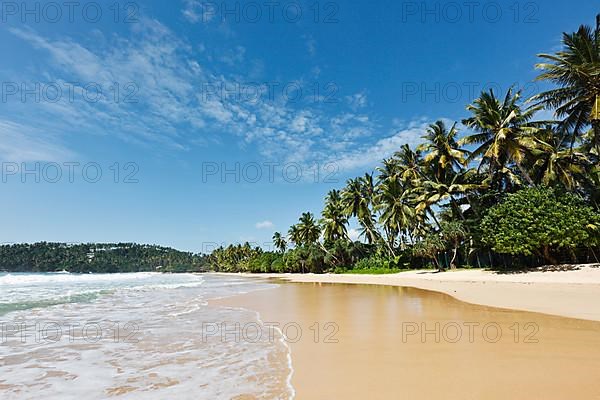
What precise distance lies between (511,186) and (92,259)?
189914 millimetres

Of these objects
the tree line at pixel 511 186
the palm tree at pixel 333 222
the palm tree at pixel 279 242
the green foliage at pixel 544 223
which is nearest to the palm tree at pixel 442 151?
the tree line at pixel 511 186

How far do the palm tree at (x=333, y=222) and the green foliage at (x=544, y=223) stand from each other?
30715 mm

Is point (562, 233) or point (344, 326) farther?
point (562, 233)

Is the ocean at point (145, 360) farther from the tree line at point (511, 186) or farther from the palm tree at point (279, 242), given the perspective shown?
the palm tree at point (279, 242)

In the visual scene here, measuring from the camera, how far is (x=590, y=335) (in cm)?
621

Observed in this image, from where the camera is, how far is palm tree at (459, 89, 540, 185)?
2450cm

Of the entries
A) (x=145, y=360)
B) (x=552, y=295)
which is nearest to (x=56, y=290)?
(x=145, y=360)

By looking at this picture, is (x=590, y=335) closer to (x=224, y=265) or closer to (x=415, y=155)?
(x=415, y=155)

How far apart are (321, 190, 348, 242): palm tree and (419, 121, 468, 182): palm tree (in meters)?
21.4

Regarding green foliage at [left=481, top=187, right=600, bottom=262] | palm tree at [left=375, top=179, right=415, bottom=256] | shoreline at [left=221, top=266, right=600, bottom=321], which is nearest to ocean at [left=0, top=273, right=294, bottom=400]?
shoreline at [left=221, top=266, right=600, bottom=321]

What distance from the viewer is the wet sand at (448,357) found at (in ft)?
12.6

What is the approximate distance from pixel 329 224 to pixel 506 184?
27.7 metres

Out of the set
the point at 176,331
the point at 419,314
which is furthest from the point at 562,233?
the point at 176,331

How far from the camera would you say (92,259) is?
171500mm
